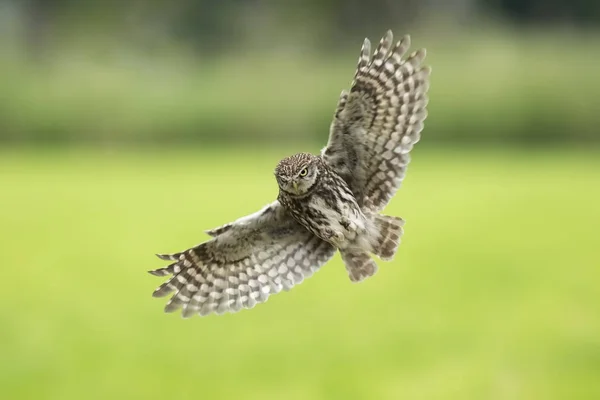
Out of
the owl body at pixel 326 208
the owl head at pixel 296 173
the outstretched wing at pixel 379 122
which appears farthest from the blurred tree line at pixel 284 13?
the owl head at pixel 296 173

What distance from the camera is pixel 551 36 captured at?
15.8 meters

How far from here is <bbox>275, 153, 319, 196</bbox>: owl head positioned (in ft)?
9.14

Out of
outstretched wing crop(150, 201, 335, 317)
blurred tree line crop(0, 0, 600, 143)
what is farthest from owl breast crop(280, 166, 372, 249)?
blurred tree line crop(0, 0, 600, 143)

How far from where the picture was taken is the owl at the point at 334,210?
2.98 m

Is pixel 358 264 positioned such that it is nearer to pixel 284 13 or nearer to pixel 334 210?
pixel 334 210

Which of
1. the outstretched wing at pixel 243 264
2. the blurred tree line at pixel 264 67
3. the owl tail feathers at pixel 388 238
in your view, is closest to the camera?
the owl tail feathers at pixel 388 238

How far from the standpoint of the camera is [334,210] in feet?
9.76

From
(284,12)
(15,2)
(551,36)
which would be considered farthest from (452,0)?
(15,2)

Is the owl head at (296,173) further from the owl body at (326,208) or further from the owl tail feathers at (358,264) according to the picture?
the owl tail feathers at (358,264)

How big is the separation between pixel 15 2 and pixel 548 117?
10.3 meters

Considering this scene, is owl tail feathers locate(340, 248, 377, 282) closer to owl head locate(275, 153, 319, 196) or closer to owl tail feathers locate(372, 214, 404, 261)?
owl tail feathers locate(372, 214, 404, 261)

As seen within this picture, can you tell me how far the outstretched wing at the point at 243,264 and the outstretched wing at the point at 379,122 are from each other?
0.33 m

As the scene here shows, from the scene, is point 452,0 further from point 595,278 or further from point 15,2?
point 595,278

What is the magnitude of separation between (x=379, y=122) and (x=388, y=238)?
0.43m
